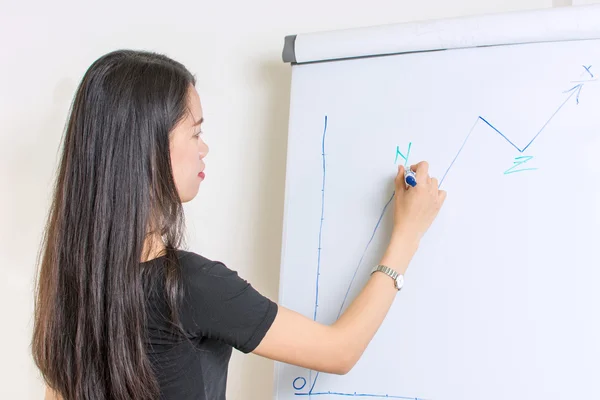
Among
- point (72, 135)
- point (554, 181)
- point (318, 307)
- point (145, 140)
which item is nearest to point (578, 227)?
point (554, 181)

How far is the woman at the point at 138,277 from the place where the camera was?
0.82m

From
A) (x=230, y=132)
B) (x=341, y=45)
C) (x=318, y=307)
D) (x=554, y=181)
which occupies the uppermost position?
(x=341, y=45)

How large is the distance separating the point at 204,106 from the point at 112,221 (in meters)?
0.63

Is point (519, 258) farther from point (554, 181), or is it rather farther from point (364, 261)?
point (364, 261)

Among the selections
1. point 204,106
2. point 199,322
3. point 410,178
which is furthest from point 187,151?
point 204,106

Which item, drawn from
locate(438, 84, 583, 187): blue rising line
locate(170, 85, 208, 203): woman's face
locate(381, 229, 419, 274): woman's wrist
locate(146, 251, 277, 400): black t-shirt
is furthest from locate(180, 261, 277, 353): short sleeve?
locate(438, 84, 583, 187): blue rising line

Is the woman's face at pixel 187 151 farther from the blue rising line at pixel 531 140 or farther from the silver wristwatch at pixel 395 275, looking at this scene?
the blue rising line at pixel 531 140

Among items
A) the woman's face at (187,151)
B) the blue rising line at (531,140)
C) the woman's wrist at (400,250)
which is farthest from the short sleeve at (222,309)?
the blue rising line at (531,140)

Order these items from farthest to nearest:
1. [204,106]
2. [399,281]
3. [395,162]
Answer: [204,106], [395,162], [399,281]

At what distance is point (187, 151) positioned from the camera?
0.89 m

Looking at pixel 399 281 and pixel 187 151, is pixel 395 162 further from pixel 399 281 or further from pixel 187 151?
pixel 187 151

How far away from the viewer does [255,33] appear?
4.60ft

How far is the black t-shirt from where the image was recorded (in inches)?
32.1

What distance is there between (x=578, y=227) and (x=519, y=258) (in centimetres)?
10
